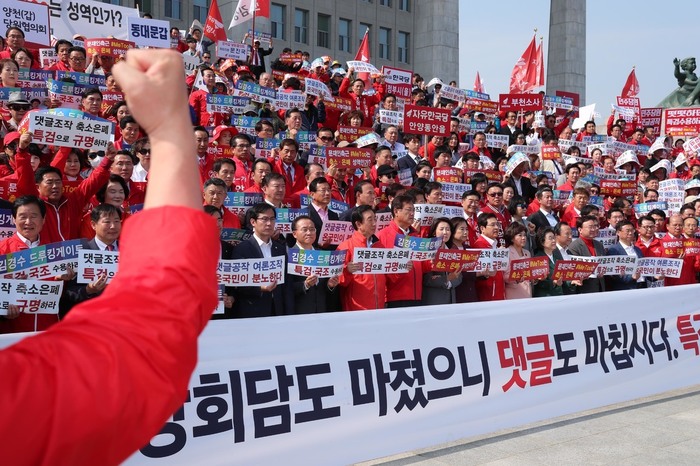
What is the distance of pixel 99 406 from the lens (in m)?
0.89

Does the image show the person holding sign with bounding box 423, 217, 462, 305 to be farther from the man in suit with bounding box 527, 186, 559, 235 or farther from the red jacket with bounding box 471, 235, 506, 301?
the man in suit with bounding box 527, 186, 559, 235

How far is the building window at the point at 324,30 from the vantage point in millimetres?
42188

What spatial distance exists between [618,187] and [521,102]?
411cm

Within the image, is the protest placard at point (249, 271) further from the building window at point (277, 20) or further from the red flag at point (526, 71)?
the building window at point (277, 20)

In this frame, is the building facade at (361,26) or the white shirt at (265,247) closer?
the white shirt at (265,247)

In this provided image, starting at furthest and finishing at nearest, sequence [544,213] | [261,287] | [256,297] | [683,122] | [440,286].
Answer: [683,122] < [544,213] < [440,286] < [256,297] < [261,287]

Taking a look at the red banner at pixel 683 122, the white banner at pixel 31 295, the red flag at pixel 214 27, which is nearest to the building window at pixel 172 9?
the red flag at pixel 214 27

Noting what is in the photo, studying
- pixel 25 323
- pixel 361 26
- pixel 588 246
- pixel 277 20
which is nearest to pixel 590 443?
pixel 25 323

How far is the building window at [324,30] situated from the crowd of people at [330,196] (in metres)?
27.6

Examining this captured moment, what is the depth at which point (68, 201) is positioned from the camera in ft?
21.1

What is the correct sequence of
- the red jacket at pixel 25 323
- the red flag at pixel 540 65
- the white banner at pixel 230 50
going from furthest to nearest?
the red flag at pixel 540 65 < the white banner at pixel 230 50 < the red jacket at pixel 25 323

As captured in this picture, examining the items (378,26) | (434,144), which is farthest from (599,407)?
(378,26)

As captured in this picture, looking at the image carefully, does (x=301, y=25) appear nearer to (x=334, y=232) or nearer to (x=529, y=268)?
(x=529, y=268)

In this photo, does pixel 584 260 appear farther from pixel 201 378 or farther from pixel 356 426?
pixel 201 378
